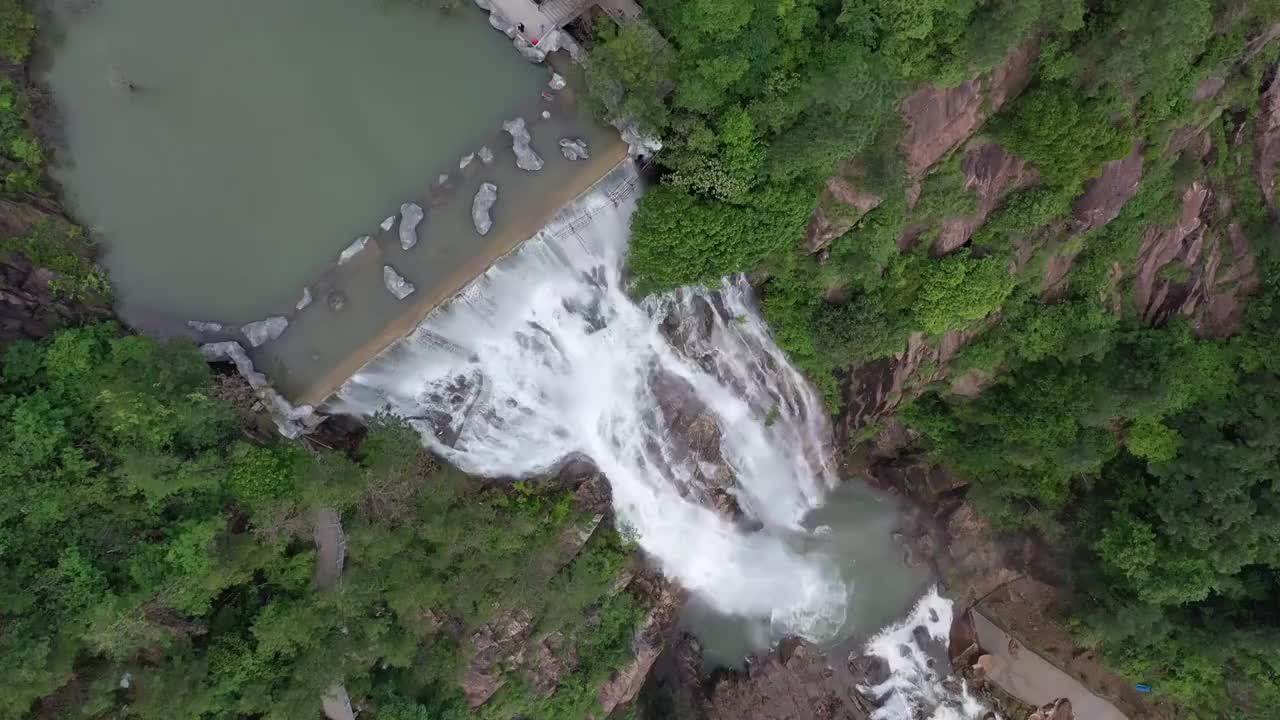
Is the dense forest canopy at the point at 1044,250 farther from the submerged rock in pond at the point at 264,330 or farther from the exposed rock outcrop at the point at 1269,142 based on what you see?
the submerged rock in pond at the point at 264,330

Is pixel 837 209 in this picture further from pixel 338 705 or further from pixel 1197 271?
pixel 338 705

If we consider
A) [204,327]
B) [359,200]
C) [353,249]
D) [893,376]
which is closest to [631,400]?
[893,376]

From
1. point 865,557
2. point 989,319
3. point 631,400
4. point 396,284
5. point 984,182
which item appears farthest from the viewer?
point 865,557

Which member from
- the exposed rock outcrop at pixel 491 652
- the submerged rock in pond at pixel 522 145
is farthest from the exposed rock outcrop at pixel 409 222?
the exposed rock outcrop at pixel 491 652

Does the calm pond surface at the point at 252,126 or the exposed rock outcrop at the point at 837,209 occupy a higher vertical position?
the calm pond surface at the point at 252,126

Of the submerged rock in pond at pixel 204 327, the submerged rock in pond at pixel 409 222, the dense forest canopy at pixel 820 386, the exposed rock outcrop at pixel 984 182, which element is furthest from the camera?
the exposed rock outcrop at pixel 984 182

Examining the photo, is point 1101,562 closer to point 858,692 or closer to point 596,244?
point 858,692

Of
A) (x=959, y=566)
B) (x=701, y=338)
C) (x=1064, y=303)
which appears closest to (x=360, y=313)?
(x=701, y=338)

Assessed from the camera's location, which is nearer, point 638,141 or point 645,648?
point 638,141

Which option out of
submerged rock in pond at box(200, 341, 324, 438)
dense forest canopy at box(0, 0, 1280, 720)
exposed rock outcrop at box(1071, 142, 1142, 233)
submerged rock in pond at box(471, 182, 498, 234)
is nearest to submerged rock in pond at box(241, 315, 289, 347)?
submerged rock in pond at box(200, 341, 324, 438)
